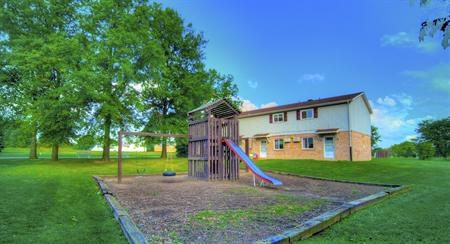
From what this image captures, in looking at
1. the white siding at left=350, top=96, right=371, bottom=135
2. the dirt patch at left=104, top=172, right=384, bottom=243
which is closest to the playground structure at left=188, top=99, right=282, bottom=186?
the dirt patch at left=104, top=172, right=384, bottom=243

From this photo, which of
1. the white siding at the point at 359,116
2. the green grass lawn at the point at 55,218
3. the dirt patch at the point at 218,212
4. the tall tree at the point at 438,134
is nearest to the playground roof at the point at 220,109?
the dirt patch at the point at 218,212

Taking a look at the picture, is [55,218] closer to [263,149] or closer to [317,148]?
[317,148]

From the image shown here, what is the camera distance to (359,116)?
2647 centimetres

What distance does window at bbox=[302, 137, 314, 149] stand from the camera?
2715cm

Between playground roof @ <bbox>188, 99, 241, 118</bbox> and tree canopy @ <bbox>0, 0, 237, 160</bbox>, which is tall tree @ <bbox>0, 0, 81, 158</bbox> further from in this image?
playground roof @ <bbox>188, 99, 241, 118</bbox>

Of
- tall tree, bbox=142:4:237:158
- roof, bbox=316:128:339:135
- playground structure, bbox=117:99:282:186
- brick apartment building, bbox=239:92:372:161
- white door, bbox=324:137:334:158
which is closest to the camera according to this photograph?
playground structure, bbox=117:99:282:186

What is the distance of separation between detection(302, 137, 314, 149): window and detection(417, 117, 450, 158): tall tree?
34.1 metres

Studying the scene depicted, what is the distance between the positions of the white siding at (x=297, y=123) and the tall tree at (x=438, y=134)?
3425cm

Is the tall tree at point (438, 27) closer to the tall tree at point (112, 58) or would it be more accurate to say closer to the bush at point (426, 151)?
the tall tree at point (112, 58)

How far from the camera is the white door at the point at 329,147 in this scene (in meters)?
25.8

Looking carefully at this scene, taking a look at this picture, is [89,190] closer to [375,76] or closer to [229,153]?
[229,153]

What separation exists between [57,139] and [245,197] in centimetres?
1811

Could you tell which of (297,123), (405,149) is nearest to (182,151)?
(297,123)

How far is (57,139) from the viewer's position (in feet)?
68.8
